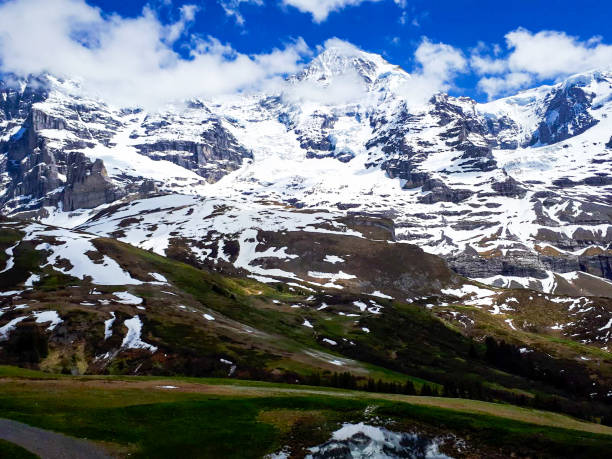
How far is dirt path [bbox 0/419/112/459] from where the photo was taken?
29.5 m

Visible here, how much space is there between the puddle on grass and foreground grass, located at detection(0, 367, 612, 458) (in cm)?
113

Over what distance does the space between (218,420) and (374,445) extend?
10918mm

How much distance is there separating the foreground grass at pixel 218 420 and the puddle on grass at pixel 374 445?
1.13 meters

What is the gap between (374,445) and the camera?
3491 centimetres

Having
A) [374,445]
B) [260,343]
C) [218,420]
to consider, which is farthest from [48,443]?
[260,343]

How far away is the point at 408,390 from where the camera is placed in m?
85.3

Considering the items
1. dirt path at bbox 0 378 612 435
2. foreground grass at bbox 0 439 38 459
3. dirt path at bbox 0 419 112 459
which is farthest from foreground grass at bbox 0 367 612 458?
foreground grass at bbox 0 439 38 459

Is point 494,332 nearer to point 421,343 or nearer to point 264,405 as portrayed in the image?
point 421,343

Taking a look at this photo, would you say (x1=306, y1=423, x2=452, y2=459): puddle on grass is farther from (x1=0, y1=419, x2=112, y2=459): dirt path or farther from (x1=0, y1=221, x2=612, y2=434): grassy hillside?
(x1=0, y1=221, x2=612, y2=434): grassy hillside

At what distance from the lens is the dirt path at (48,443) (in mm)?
29484

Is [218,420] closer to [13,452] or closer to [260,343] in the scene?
[13,452]

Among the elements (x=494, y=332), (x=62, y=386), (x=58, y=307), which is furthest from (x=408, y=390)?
(x=494, y=332)

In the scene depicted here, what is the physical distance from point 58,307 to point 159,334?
2448 cm

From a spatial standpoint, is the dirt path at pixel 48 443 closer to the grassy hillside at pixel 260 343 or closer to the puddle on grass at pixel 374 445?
the puddle on grass at pixel 374 445
